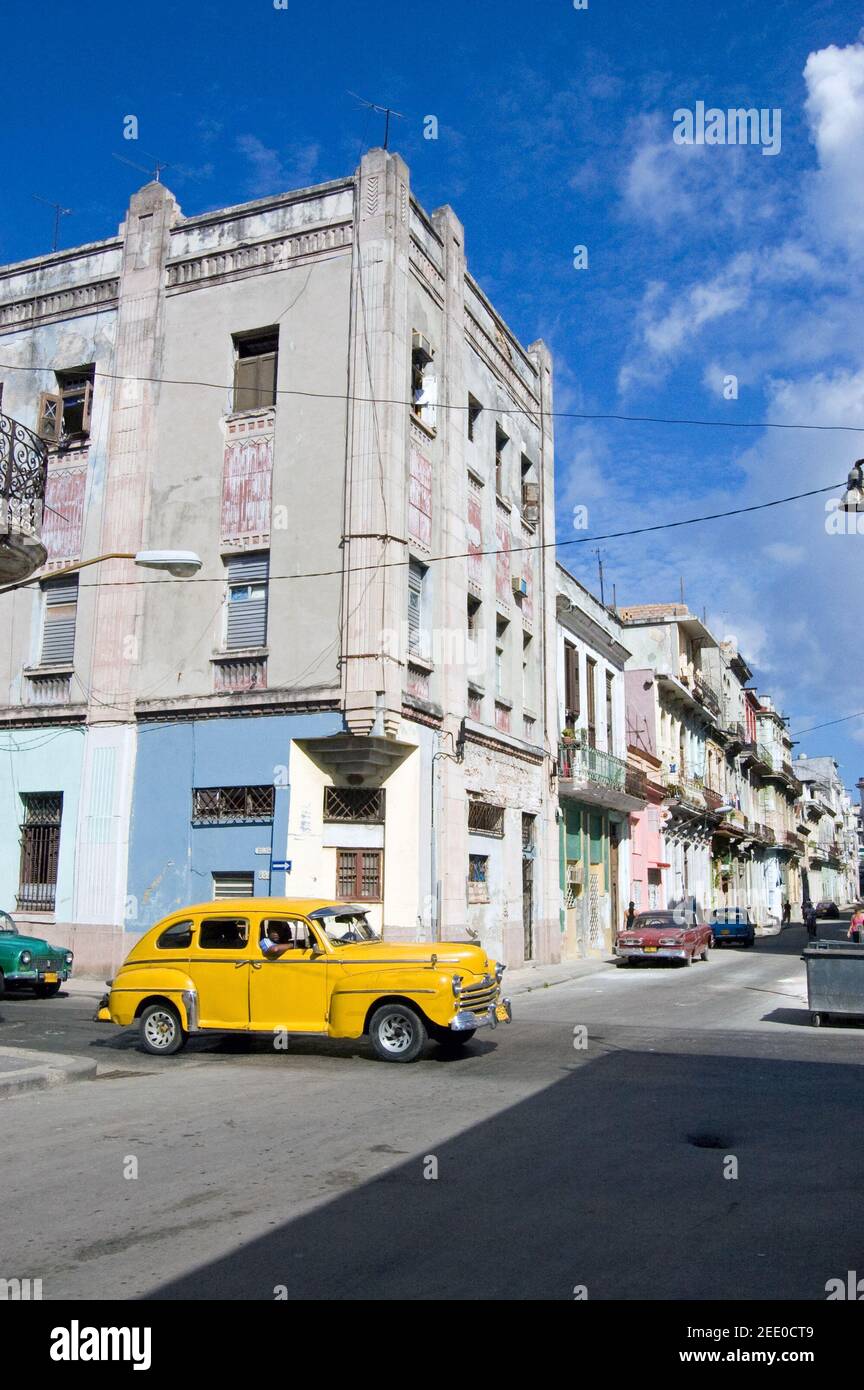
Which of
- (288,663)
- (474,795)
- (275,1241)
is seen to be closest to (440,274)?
(288,663)

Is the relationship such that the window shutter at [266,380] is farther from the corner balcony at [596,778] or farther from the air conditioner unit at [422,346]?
the corner balcony at [596,778]

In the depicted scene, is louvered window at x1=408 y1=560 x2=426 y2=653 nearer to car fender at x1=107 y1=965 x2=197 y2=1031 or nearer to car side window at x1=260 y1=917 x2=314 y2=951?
car side window at x1=260 y1=917 x2=314 y2=951

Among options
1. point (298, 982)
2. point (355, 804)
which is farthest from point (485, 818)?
point (298, 982)

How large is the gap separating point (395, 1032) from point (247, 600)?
38.8 feet

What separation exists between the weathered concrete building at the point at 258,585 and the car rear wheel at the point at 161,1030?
696 cm

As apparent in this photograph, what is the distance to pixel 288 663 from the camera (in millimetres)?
20703

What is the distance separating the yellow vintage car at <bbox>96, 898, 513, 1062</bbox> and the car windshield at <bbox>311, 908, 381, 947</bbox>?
2cm

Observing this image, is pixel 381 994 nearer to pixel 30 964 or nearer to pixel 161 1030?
pixel 161 1030

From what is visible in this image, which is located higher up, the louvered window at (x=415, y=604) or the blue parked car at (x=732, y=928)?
the louvered window at (x=415, y=604)

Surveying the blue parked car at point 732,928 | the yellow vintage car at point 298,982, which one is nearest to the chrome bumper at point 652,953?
the blue parked car at point 732,928

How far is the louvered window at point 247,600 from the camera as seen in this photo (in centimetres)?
2144

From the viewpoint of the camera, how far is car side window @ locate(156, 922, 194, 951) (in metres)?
13.1

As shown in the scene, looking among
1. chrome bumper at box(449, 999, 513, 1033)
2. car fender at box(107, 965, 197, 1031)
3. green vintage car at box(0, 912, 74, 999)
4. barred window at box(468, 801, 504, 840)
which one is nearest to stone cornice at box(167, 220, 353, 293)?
barred window at box(468, 801, 504, 840)

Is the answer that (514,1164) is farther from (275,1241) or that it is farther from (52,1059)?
(52,1059)
